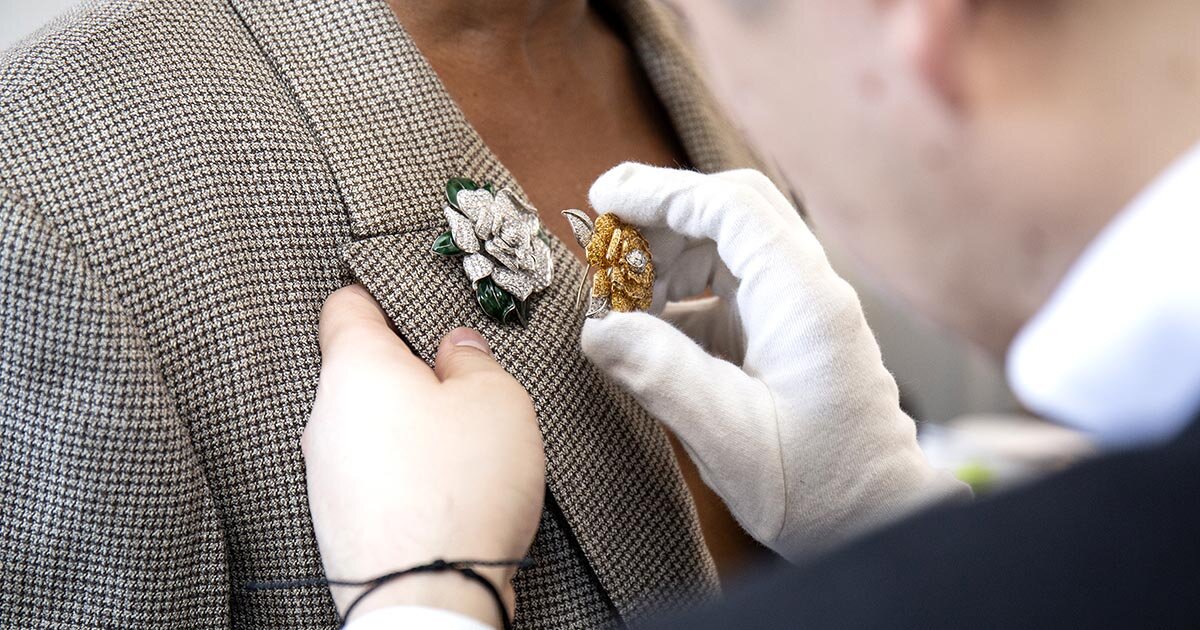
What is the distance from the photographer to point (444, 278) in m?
0.97

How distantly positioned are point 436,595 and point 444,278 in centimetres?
31

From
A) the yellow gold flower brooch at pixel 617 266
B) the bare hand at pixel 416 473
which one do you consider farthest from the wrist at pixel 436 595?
the yellow gold flower brooch at pixel 617 266

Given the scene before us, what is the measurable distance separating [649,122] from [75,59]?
0.70 m

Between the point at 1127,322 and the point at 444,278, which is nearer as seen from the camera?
the point at 1127,322

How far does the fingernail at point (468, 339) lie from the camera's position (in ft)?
3.07

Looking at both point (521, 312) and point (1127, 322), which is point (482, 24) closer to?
point (521, 312)

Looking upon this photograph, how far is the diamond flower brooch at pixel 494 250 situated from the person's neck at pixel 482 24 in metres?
0.26

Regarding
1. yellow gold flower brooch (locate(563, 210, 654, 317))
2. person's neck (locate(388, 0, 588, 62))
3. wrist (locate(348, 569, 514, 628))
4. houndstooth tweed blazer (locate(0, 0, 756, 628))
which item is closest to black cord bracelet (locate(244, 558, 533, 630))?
wrist (locate(348, 569, 514, 628))

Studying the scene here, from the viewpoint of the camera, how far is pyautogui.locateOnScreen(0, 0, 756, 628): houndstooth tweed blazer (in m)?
0.84

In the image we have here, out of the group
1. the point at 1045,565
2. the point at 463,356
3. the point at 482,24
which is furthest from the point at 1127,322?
the point at 482,24

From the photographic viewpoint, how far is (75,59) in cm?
92

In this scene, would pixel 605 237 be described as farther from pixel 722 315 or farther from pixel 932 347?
pixel 932 347

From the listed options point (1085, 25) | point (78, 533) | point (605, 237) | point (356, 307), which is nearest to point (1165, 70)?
point (1085, 25)

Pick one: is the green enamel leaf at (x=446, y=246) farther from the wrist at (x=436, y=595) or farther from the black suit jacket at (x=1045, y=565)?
the black suit jacket at (x=1045, y=565)
